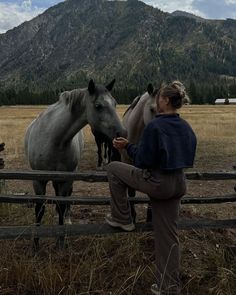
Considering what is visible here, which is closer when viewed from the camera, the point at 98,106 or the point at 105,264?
the point at 105,264

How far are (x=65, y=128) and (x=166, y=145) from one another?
2668mm

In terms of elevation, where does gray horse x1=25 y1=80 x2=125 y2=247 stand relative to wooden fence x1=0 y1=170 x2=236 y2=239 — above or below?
above

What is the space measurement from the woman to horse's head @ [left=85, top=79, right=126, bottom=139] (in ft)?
1.98

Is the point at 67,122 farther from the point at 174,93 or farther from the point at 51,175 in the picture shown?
the point at 174,93

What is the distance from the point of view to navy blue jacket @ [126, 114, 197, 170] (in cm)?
457

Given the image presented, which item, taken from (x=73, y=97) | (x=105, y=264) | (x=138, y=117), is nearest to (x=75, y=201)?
(x=105, y=264)

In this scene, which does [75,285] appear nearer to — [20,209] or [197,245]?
[197,245]

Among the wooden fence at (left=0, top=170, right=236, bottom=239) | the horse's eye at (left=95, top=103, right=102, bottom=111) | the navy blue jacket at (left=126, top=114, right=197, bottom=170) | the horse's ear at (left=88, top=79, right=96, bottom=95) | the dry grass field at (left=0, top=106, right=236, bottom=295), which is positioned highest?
the horse's ear at (left=88, top=79, right=96, bottom=95)

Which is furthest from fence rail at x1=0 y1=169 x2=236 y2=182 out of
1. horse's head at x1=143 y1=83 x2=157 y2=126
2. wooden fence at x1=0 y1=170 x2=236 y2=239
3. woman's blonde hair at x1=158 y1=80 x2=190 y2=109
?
horse's head at x1=143 y1=83 x2=157 y2=126

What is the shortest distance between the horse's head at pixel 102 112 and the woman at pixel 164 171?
60 centimetres

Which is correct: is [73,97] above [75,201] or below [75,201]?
above

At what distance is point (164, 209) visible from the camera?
4.86 m

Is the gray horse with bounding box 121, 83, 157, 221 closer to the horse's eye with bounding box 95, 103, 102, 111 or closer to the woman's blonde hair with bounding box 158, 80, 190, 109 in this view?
the horse's eye with bounding box 95, 103, 102, 111

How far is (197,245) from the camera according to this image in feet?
22.5
